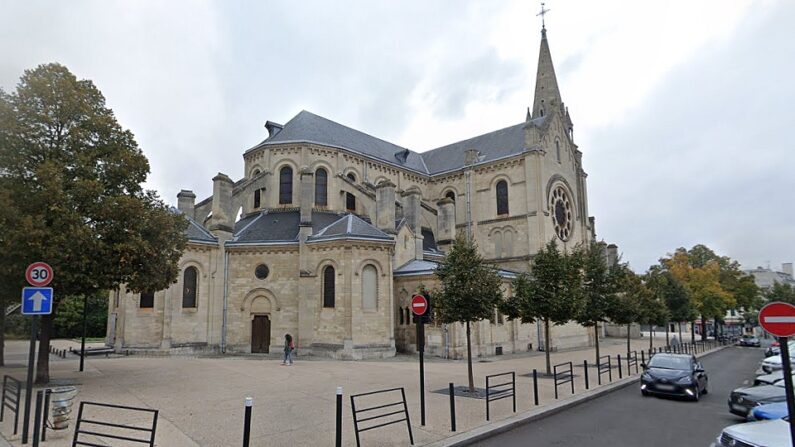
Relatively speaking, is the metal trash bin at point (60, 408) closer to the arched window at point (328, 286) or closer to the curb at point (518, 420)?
the curb at point (518, 420)

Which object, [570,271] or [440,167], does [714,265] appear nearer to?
[440,167]

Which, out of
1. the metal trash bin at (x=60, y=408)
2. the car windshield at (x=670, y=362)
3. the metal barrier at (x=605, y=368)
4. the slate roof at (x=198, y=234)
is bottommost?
the metal barrier at (x=605, y=368)

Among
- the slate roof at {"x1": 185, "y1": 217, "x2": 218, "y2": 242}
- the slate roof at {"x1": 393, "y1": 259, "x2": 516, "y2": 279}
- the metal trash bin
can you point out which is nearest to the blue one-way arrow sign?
the metal trash bin

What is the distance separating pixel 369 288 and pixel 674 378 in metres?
16.0

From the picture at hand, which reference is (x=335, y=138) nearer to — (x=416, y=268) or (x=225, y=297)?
(x=416, y=268)

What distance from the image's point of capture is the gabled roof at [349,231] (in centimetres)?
2647

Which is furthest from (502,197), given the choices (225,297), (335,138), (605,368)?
(225,297)

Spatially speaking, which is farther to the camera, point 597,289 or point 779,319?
point 597,289

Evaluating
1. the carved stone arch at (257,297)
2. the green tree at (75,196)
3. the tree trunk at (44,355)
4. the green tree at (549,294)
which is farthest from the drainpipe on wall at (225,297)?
the green tree at (549,294)

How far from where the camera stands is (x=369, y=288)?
26688mm

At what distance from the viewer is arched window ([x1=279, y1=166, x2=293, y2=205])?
32688mm

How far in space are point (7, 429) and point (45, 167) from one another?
7312 mm

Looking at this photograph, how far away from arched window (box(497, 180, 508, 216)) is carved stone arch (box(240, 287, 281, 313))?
19.5 meters

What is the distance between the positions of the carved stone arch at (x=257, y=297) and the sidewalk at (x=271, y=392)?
3782 mm
